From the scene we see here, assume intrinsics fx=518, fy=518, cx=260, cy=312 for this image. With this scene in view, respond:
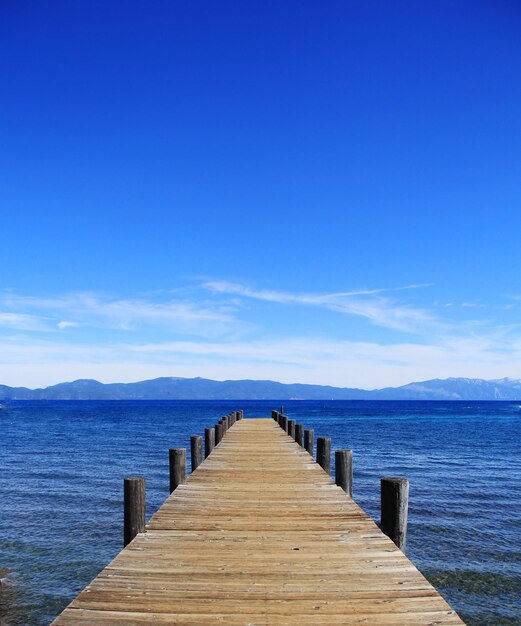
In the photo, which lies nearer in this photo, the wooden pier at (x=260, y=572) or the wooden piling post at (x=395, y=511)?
the wooden pier at (x=260, y=572)

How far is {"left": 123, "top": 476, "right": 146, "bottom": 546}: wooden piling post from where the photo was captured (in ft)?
24.4

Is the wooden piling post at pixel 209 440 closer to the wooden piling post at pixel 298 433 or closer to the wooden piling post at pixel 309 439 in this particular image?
the wooden piling post at pixel 309 439

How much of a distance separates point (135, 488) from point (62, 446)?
3567 centimetres

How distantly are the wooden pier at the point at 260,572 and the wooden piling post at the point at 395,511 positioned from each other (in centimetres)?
19

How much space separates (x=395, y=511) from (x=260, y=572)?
7.97ft

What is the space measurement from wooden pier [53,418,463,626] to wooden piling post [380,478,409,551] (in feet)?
0.64

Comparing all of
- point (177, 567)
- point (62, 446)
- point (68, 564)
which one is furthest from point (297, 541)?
point (62, 446)

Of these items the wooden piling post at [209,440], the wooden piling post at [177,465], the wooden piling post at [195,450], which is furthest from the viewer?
the wooden piling post at [209,440]

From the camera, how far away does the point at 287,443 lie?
19531 millimetres

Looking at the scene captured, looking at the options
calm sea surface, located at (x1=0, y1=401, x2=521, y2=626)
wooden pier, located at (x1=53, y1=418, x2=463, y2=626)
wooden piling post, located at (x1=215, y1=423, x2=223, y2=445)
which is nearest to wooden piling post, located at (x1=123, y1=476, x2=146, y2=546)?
wooden pier, located at (x1=53, y1=418, x2=463, y2=626)

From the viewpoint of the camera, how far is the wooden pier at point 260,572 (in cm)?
473

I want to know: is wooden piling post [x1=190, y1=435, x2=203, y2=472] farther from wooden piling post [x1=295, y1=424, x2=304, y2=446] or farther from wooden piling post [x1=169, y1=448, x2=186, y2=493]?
wooden piling post [x1=295, y1=424, x2=304, y2=446]

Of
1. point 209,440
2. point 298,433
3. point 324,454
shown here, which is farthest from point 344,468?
point 298,433

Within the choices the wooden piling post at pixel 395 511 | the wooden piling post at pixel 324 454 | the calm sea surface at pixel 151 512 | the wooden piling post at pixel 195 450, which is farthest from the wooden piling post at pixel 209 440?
the wooden piling post at pixel 395 511
